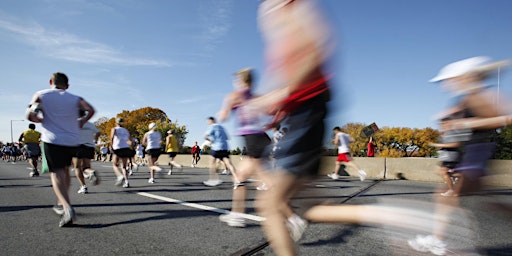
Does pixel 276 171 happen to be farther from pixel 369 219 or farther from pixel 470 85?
pixel 470 85

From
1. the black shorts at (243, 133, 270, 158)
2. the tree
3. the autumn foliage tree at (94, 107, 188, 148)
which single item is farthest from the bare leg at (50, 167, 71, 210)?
the autumn foliage tree at (94, 107, 188, 148)

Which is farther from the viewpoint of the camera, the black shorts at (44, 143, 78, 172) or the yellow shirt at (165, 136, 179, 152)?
the yellow shirt at (165, 136, 179, 152)

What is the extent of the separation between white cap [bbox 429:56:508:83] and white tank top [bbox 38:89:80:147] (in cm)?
407

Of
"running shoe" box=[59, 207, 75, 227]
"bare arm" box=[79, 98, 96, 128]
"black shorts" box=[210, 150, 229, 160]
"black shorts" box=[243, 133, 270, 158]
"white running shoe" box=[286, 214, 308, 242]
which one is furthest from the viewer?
"black shorts" box=[210, 150, 229, 160]

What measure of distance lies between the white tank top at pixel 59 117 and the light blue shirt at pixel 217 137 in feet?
14.3

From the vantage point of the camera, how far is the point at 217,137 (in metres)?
8.00

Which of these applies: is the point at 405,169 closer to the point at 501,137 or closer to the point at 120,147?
the point at 501,137

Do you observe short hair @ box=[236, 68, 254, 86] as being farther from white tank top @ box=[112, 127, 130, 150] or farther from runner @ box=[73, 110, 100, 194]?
white tank top @ box=[112, 127, 130, 150]

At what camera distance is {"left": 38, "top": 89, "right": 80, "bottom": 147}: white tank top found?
354 cm

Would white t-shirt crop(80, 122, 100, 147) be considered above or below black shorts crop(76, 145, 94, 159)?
above

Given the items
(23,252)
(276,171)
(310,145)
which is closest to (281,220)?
(276,171)

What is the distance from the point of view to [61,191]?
346 cm

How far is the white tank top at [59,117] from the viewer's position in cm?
354

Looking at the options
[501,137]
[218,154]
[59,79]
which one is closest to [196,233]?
[59,79]
